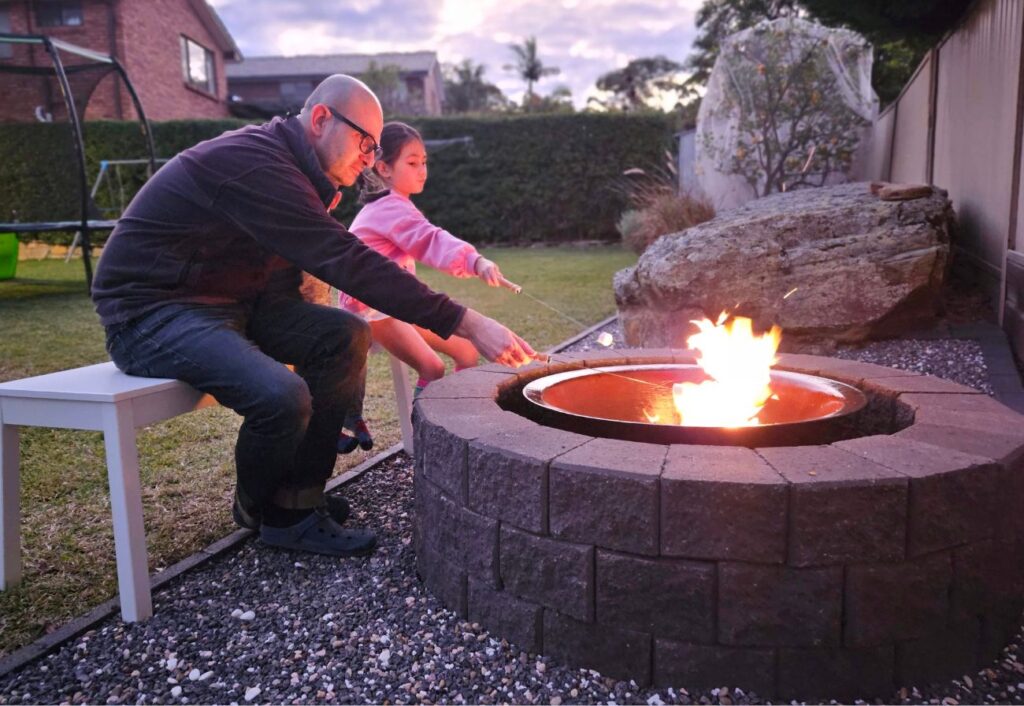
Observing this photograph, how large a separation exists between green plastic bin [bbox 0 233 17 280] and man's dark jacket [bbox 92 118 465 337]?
27.4ft

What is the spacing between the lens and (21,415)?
210 centimetres

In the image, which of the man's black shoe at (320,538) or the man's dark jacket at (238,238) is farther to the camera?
the man's black shoe at (320,538)

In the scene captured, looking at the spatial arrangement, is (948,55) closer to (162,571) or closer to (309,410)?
(309,410)

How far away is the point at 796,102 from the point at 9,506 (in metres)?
9.99

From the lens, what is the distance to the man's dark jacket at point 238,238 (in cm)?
213

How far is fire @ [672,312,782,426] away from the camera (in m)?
2.36

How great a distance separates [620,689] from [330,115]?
5.82ft

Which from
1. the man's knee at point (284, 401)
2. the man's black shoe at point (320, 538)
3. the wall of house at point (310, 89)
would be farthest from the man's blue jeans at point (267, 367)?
the wall of house at point (310, 89)

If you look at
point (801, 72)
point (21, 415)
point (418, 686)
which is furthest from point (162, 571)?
point (801, 72)

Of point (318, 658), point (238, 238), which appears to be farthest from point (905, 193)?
point (318, 658)

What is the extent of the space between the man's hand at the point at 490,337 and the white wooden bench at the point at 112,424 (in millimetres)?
804

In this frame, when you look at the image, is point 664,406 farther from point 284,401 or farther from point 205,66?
point 205,66

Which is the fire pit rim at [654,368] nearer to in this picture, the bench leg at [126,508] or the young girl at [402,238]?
the young girl at [402,238]

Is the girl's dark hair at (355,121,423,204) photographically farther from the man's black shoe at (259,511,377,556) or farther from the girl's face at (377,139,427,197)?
the man's black shoe at (259,511,377,556)
